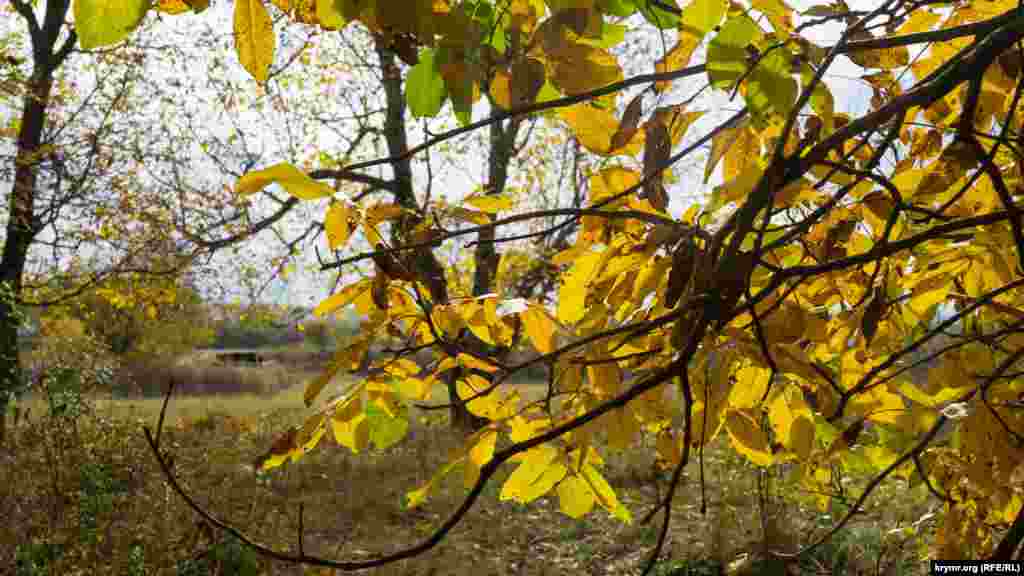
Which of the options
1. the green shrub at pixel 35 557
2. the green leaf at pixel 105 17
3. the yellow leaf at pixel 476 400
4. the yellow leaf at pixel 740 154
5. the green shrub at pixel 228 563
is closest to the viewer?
the green leaf at pixel 105 17

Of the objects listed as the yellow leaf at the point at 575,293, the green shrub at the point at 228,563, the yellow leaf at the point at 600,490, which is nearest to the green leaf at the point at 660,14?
the yellow leaf at the point at 575,293

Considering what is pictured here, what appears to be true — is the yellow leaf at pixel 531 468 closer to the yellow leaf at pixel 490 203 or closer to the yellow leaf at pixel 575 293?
the yellow leaf at pixel 575 293

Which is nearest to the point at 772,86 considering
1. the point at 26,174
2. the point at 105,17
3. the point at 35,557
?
the point at 105,17

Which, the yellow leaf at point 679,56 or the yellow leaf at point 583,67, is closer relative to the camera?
the yellow leaf at point 583,67

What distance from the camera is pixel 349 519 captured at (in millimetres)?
5180

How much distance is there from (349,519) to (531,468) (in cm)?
477

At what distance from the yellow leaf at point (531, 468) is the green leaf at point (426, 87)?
35cm

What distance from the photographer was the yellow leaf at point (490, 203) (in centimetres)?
89

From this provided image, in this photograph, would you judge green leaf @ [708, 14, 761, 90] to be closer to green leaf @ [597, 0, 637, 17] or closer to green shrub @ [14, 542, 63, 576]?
green leaf @ [597, 0, 637, 17]

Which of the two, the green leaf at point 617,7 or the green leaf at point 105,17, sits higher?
the green leaf at point 617,7

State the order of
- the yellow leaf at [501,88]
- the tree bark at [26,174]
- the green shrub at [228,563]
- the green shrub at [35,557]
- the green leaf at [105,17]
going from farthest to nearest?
the tree bark at [26,174], the green shrub at [228,563], the green shrub at [35,557], the yellow leaf at [501,88], the green leaf at [105,17]

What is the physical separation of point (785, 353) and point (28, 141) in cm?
774

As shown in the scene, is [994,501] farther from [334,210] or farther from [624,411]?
[334,210]

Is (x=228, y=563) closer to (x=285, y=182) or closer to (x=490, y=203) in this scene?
(x=490, y=203)
